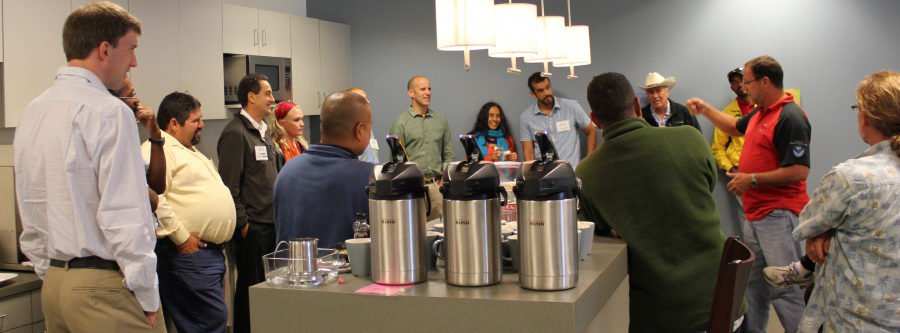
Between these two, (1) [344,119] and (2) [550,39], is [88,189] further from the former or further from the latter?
(2) [550,39]

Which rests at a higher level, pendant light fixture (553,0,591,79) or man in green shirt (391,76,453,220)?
pendant light fixture (553,0,591,79)

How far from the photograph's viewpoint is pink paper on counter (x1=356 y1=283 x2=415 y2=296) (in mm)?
1287

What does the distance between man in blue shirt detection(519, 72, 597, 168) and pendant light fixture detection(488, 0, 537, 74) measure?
258cm

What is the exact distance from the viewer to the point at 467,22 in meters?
2.33

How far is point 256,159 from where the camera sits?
138 inches

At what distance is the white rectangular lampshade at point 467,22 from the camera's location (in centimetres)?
233

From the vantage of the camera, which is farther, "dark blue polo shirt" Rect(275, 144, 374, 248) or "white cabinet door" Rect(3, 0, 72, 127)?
"white cabinet door" Rect(3, 0, 72, 127)

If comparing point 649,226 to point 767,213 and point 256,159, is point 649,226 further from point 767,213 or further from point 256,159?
point 256,159

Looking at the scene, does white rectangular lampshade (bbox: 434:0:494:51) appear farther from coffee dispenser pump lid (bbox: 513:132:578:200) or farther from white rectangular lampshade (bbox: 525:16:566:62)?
coffee dispenser pump lid (bbox: 513:132:578:200)

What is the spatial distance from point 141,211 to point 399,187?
980 millimetres

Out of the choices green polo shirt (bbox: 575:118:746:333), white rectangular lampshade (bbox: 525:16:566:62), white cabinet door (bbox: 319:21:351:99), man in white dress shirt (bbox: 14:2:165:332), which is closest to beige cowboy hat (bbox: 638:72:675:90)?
white rectangular lampshade (bbox: 525:16:566:62)

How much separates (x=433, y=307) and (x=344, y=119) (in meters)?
0.95

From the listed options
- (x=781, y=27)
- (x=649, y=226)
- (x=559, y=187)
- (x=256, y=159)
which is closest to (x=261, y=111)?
(x=256, y=159)

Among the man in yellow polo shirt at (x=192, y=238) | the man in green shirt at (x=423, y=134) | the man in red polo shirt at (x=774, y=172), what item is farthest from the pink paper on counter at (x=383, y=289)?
the man in green shirt at (x=423, y=134)
